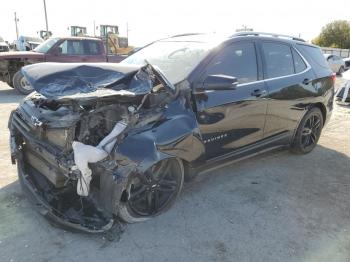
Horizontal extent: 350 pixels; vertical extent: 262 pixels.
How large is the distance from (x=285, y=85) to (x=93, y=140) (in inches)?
112

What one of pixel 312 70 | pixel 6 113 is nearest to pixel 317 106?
pixel 312 70

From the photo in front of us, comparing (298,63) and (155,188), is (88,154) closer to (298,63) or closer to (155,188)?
(155,188)

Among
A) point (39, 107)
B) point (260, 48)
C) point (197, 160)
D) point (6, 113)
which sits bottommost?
point (6, 113)

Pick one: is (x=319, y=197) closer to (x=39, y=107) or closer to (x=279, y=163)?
(x=279, y=163)

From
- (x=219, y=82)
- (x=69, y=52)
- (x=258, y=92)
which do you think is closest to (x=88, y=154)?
(x=219, y=82)

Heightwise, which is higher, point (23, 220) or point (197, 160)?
point (197, 160)

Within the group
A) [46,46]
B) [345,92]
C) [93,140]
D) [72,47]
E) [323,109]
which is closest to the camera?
[93,140]

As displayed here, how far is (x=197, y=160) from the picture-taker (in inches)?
148

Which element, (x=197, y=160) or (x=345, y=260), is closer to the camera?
(x=345, y=260)

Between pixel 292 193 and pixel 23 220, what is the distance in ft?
9.81

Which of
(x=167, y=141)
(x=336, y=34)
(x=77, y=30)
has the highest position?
(x=167, y=141)

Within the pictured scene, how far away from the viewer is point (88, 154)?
2.99 m

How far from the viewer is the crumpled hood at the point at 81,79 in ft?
10.2

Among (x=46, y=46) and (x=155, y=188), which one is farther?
(x=46, y=46)
